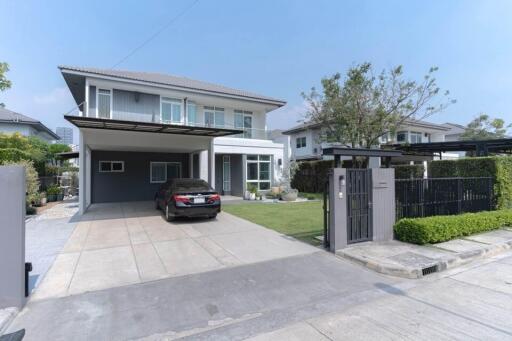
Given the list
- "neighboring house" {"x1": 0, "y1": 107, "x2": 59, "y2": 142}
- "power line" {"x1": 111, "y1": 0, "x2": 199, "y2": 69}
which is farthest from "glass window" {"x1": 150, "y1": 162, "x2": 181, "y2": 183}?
"neighboring house" {"x1": 0, "y1": 107, "x2": 59, "y2": 142}

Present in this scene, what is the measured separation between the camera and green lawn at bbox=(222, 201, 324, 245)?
317 inches

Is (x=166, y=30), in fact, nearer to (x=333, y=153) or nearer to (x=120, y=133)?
(x=120, y=133)

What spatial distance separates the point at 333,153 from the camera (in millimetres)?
6152

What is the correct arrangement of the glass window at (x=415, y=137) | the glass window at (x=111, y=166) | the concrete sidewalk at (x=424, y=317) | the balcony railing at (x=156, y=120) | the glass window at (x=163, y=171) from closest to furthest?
the concrete sidewalk at (x=424, y=317)
the balcony railing at (x=156, y=120)
the glass window at (x=111, y=166)
the glass window at (x=163, y=171)
the glass window at (x=415, y=137)

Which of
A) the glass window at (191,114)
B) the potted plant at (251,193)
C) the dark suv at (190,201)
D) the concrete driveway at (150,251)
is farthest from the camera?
the glass window at (191,114)

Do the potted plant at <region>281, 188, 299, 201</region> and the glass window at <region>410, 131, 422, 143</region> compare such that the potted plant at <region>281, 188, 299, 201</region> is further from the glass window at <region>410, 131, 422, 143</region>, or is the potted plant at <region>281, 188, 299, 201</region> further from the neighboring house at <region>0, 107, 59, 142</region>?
→ the neighboring house at <region>0, 107, 59, 142</region>

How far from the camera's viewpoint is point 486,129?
31.2 meters

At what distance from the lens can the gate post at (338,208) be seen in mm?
6141

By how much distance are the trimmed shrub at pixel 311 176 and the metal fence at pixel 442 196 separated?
36.0 ft

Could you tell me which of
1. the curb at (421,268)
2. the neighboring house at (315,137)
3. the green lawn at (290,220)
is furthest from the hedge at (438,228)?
the neighboring house at (315,137)

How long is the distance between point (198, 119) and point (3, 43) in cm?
956

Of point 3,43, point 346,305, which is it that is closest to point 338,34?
point 346,305

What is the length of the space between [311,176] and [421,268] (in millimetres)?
17042

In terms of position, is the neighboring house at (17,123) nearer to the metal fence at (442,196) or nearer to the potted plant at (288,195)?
the potted plant at (288,195)
